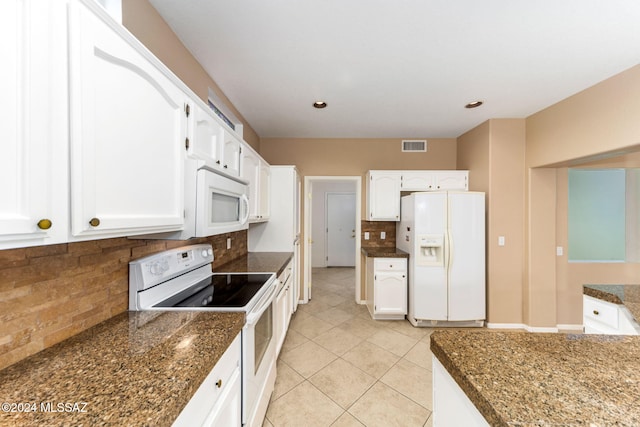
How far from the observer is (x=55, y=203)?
0.63 meters

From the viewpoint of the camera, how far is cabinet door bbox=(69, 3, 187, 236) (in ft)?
2.28

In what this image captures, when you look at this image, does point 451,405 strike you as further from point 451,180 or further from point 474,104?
point 451,180

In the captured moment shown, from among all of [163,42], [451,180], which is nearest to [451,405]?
[163,42]

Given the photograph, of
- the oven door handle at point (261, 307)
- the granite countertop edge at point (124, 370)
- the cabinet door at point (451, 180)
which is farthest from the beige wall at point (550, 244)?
the granite countertop edge at point (124, 370)

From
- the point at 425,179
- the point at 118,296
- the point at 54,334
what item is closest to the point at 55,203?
the point at 54,334

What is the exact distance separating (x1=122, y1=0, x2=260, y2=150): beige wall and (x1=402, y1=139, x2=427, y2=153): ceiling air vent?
2695mm

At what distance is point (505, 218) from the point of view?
2.91m

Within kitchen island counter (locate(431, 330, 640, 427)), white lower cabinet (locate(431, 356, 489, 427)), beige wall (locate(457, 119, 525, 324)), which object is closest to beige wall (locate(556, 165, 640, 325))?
beige wall (locate(457, 119, 525, 324))

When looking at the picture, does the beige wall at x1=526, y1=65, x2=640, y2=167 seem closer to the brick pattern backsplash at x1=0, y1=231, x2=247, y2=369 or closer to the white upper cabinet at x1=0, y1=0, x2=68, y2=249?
the white upper cabinet at x1=0, y1=0, x2=68, y2=249

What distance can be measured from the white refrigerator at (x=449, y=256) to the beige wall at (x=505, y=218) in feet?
0.49

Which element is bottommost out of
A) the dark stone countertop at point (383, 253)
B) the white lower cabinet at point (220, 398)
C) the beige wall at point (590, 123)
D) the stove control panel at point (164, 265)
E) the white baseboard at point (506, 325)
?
the white baseboard at point (506, 325)

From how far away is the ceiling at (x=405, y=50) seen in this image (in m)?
1.35

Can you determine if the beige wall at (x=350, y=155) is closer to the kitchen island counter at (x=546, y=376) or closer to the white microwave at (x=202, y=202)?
the white microwave at (x=202, y=202)

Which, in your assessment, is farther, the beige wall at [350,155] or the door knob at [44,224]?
the beige wall at [350,155]
